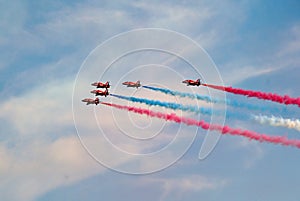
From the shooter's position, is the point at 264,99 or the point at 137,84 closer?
the point at 264,99

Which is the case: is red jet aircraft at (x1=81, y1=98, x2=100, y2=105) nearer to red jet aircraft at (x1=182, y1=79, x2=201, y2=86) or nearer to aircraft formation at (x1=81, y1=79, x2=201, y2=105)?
aircraft formation at (x1=81, y1=79, x2=201, y2=105)

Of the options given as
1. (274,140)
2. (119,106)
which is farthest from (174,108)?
(274,140)

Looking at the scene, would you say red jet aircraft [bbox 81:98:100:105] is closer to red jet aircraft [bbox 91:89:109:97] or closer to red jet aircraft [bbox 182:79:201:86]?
red jet aircraft [bbox 91:89:109:97]

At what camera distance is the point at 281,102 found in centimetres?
13725

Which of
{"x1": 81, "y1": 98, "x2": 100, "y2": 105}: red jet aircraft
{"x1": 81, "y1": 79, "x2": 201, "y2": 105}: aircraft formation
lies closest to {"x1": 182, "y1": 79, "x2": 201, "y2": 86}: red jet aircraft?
{"x1": 81, "y1": 79, "x2": 201, "y2": 105}: aircraft formation

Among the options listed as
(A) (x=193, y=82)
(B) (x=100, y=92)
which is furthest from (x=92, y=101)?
(A) (x=193, y=82)

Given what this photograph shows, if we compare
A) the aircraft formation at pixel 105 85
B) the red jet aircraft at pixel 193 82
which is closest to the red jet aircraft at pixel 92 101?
the aircraft formation at pixel 105 85

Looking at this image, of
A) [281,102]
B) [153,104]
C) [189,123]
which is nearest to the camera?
[281,102]

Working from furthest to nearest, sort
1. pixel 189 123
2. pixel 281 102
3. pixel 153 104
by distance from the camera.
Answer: pixel 153 104 < pixel 189 123 < pixel 281 102

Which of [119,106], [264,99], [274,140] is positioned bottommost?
[274,140]

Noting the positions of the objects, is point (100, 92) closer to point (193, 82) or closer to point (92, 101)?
point (92, 101)

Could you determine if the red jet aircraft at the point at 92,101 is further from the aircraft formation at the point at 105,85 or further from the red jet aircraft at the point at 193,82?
the red jet aircraft at the point at 193,82

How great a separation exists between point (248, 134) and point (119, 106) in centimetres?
3646

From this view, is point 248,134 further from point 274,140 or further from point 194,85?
point 194,85
